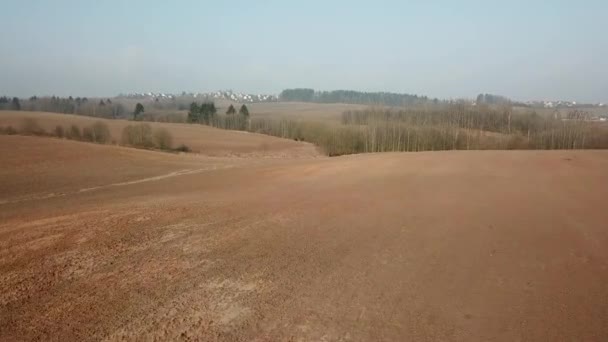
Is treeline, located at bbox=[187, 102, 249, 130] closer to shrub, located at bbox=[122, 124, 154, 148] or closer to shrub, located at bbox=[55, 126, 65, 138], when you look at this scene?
shrub, located at bbox=[122, 124, 154, 148]

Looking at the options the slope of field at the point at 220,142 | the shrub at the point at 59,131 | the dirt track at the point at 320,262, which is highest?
the dirt track at the point at 320,262

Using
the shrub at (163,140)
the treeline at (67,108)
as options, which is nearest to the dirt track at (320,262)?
the shrub at (163,140)

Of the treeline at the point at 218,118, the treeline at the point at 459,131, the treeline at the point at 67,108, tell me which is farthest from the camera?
the treeline at the point at 67,108

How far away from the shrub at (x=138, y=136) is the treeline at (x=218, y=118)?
34.6 metres

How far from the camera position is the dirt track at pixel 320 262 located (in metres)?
6.98

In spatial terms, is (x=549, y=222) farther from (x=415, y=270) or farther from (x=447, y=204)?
(x=415, y=270)

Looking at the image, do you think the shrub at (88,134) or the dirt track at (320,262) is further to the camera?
the shrub at (88,134)

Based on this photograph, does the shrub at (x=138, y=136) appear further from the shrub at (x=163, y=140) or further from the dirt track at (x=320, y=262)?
the dirt track at (x=320, y=262)

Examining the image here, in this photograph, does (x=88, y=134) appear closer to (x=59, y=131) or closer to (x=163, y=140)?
(x=59, y=131)

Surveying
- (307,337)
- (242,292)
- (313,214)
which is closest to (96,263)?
(242,292)

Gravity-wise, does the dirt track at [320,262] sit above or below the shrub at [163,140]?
above

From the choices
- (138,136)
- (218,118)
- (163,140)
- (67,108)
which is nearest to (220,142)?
(163,140)

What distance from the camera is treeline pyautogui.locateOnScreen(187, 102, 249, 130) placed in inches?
3750

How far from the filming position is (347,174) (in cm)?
2130
